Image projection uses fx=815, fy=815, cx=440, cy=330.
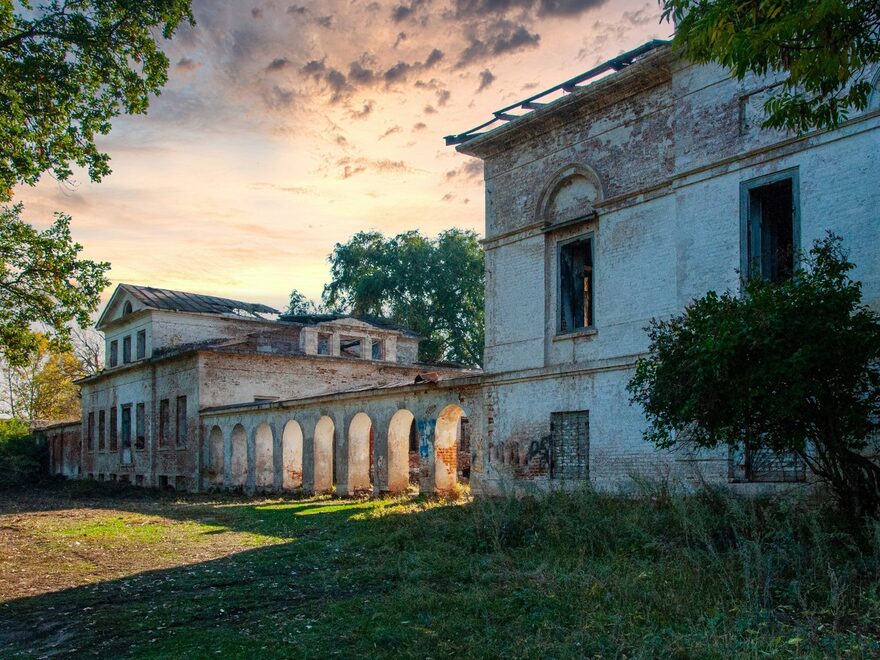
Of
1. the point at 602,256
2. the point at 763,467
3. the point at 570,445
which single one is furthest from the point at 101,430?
the point at 763,467

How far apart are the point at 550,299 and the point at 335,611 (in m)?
9.89

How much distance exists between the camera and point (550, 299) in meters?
16.4

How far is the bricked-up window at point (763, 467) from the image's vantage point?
1175 cm

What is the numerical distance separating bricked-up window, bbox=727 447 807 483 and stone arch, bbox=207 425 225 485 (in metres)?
21.0

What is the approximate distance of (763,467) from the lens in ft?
39.8

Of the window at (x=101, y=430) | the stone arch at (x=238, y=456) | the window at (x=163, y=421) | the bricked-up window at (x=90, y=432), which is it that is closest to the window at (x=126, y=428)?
the window at (x=101, y=430)

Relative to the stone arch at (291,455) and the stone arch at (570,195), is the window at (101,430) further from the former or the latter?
the stone arch at (570,195)

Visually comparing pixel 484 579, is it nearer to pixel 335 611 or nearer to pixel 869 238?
pixel 335 611

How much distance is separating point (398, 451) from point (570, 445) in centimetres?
670

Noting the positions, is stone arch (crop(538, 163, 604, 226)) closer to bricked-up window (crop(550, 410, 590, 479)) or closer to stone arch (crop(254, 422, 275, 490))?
bricked-up window (crop(550, 410, 590, 479))

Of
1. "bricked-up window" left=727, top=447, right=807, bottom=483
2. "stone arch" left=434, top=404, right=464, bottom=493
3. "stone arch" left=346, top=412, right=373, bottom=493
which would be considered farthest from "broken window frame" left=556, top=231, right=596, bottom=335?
"stone arch" left=346, top=412, right=373, bottom=493

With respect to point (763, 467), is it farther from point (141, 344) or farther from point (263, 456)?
point (141, 344)

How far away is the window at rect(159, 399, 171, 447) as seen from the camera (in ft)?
107

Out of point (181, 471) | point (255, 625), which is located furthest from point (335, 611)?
point (181, 471)
